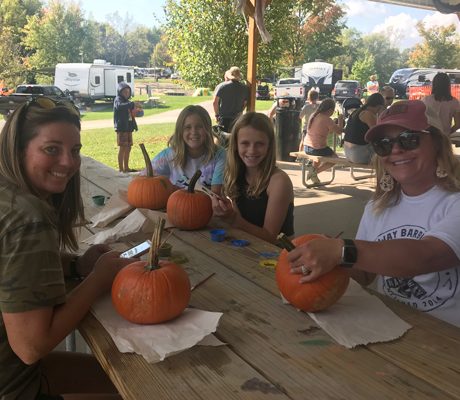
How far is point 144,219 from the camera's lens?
241 cm

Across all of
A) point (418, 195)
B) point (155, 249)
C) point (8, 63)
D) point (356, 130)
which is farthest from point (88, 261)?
point (8, 63)

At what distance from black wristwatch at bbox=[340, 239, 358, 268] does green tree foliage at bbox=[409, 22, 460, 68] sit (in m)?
52.6

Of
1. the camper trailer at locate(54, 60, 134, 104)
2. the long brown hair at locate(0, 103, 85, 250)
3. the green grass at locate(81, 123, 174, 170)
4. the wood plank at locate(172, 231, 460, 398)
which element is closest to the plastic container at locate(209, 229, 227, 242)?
the wood plank at locate(172, 231, 460, 398)

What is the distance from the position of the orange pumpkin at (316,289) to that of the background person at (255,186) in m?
1.09

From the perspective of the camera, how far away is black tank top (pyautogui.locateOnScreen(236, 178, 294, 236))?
2.81m

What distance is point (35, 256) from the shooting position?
126 centimetres

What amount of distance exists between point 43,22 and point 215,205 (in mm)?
41658

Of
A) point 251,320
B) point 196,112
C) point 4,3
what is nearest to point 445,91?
point 196,112

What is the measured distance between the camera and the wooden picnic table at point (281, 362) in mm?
1089

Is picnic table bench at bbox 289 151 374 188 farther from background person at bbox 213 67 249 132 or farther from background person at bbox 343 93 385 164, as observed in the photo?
background person at bbox 213 67 249 132

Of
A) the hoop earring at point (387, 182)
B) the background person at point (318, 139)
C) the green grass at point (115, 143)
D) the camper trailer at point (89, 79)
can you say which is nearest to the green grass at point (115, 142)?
the green grass at point (115, 143)

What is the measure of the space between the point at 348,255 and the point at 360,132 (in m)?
6.27

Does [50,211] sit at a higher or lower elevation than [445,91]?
lower

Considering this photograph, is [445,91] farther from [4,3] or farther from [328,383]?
[4,3]
